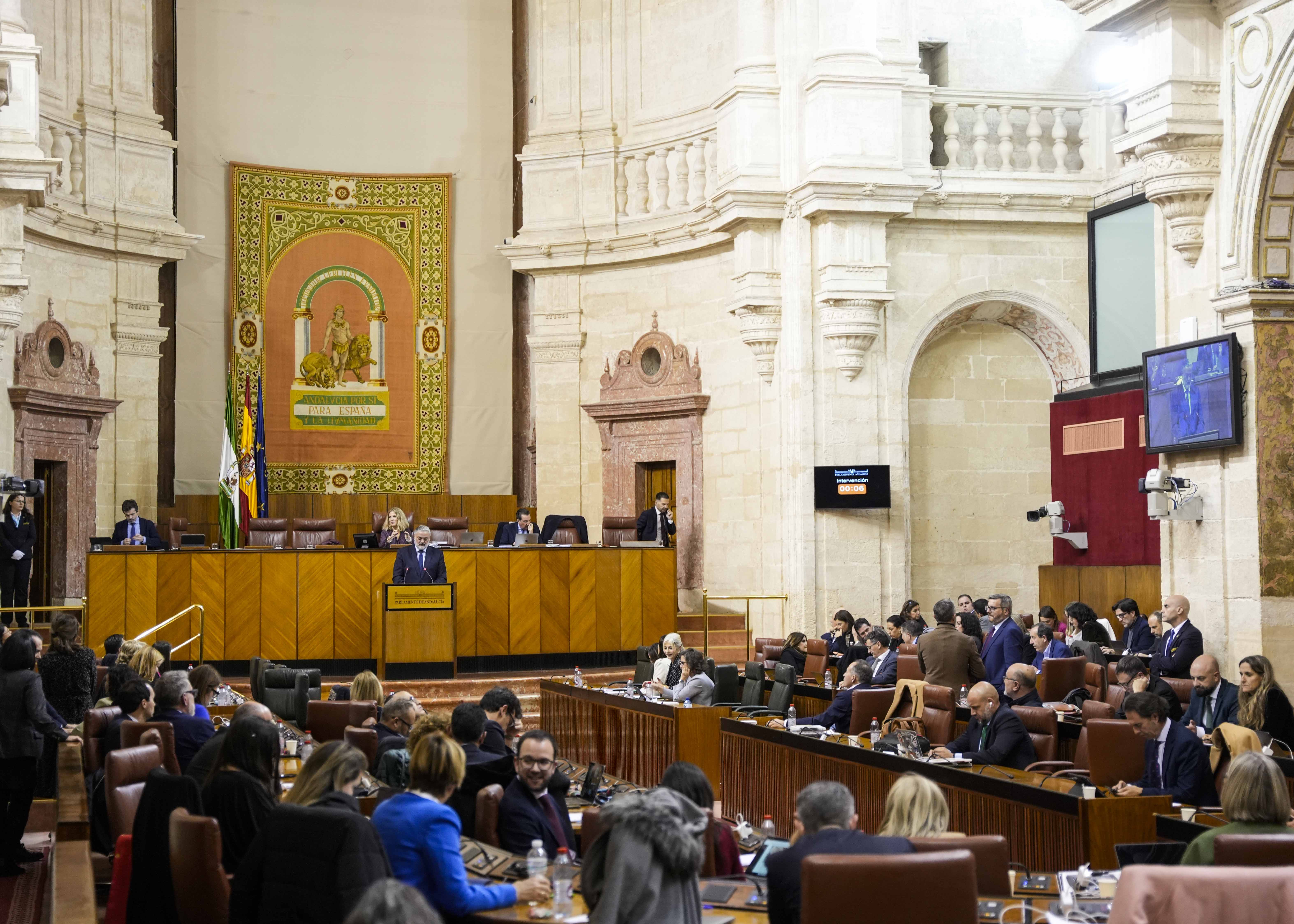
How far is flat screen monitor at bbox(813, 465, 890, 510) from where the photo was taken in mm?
14617

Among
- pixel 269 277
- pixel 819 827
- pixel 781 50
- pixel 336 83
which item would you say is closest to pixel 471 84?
pixel 336 83

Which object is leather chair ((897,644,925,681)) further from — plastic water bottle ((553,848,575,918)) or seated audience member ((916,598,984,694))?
plastic water bottle ((553,848,575,918))

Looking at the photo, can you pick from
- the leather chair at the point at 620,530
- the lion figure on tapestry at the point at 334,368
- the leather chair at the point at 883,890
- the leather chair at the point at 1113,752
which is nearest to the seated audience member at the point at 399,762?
the leather chair at the point at 883,890

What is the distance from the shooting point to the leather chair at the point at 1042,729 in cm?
765

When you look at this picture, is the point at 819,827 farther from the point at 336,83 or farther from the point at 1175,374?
the point at 336,83

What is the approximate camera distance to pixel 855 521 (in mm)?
14797

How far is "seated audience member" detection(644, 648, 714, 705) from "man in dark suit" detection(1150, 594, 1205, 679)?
3.00 metres

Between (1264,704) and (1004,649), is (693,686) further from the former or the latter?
(1264,704)

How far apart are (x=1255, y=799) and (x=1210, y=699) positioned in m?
3.67

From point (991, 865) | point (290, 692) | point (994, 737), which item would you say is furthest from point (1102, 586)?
point (991, 865)

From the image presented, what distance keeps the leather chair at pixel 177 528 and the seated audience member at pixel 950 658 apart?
30.2 feet

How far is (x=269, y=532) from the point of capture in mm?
15148

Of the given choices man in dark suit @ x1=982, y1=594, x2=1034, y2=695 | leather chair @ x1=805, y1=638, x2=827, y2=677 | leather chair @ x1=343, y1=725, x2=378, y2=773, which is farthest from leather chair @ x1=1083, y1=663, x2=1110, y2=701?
leather chair @ x1=343, y1=725, x2=378, y2=773

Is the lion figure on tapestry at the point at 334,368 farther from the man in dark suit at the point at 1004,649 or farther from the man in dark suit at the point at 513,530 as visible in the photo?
the man in dark suit at the point at 1004,649
